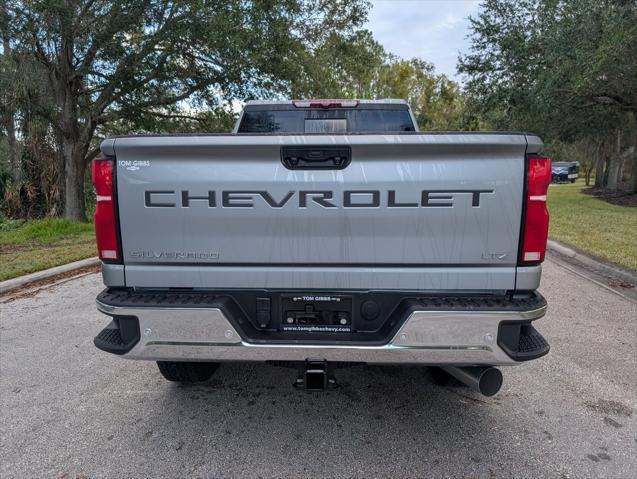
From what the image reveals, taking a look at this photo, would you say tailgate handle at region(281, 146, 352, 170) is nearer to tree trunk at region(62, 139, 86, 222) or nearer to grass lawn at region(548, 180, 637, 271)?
grass lawn at region(548, 180, 637, 271)

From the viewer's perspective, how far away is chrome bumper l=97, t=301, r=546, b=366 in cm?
242

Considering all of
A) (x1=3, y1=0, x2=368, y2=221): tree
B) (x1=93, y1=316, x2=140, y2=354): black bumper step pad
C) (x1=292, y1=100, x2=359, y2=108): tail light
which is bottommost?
(x1=93, y1=316, x2=140, y2=354): black bumper step pad

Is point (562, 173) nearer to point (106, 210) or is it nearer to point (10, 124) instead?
point (10, 124)

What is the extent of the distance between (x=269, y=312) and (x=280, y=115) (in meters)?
2.64

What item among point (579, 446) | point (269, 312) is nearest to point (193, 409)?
point (269, 312)

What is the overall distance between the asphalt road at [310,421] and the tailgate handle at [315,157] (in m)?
1.70

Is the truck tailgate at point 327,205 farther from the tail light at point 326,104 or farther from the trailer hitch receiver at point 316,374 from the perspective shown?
the tail light at point 326,104

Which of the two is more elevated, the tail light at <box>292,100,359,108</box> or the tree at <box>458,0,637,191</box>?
the tree at <box>458,0,637,191</box>

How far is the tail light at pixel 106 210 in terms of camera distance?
8.30ft

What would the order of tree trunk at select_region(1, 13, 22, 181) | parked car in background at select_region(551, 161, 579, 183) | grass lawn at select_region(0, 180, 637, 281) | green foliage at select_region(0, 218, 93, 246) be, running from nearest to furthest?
grass lawn at select_region(0, 180, 637, 281) < tree trunk at select_region(1, 13, 22, 181) < green foliage at select_region(0, 218, 93, 246) < parked car in background at select_region(551, 161, 579, 183)

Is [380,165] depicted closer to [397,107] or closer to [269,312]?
[269,312]

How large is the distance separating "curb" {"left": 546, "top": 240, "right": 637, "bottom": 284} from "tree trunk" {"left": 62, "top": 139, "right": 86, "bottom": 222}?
40.8 feet

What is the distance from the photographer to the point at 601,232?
1136 centimetres

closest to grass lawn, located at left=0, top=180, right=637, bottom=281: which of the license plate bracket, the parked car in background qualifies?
the license plate bracket
